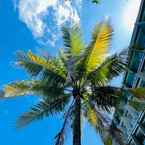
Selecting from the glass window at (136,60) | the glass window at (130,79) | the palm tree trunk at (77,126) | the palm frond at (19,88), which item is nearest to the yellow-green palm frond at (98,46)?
the palm tree trunk at (77,126)

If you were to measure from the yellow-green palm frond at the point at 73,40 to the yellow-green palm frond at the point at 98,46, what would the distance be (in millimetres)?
947

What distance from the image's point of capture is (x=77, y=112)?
19.0 metres

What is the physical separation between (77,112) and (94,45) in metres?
3.78

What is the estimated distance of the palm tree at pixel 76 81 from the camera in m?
20.1

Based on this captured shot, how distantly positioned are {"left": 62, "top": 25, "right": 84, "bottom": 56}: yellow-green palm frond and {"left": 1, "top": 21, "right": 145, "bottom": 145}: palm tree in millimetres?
56

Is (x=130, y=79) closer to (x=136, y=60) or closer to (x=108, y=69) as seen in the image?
(x=136, y=60)

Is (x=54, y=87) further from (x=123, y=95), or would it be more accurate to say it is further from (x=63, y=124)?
(x=123, y=95)

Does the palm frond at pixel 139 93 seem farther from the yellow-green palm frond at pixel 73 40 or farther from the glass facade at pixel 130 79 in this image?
the glass facade at pixel 130 79

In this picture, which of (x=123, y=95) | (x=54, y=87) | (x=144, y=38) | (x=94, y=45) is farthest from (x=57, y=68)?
(x=144, y=38)

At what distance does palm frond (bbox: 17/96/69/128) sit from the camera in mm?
20156

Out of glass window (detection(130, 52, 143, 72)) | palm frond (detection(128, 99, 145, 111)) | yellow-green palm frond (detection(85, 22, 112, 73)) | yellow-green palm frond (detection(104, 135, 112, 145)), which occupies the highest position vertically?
yellow-green palm frond (detection(85, 22, 112, 73))

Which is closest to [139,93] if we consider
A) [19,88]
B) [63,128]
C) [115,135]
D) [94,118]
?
[115,135]

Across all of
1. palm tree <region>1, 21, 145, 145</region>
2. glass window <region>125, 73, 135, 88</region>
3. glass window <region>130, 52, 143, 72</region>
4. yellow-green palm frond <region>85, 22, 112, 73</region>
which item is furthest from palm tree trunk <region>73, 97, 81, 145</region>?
glass window <region>125, 73, 135, 88</region>

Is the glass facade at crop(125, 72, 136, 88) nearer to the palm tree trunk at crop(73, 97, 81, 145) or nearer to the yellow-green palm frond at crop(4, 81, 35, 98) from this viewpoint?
the yellow-green palm frond at crop(4, 81, 35, 98)
